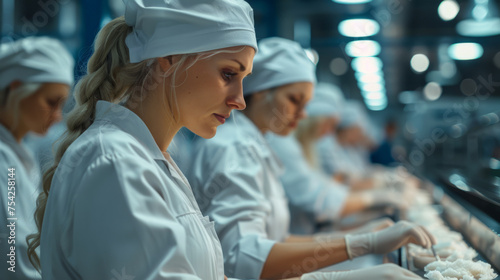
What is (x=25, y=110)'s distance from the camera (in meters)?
2.00

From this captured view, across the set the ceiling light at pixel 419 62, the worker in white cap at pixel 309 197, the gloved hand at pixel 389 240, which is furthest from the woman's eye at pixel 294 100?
the ceiling light at pixel 419 62

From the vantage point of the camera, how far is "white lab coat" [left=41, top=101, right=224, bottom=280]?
0.85m

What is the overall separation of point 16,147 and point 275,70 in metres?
1.19

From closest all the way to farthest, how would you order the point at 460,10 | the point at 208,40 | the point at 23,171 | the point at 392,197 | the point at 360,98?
1. the point at 208,40
2. the point at 23,171
3. the point at 392,197
4. the point at 460,10
5. the point at 360,98

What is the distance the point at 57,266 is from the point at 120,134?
29 cm

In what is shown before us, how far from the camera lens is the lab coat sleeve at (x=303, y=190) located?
269 cm


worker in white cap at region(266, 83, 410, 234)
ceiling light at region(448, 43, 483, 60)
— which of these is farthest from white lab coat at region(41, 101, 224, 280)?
ceiling light at region(448, 43, 483, 60)

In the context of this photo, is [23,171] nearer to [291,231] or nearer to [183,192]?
[183,192]

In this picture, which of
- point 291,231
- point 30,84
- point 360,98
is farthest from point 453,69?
point 30,84

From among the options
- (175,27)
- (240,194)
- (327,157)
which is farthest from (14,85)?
(327,157)

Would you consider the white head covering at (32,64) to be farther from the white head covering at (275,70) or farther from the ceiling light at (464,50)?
the ceiling light at (464,50)

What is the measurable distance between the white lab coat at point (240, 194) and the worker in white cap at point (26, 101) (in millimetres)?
655

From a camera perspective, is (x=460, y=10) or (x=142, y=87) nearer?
(x=142, y=87)

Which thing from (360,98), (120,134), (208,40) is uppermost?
(208,40)
